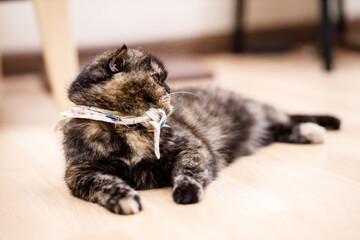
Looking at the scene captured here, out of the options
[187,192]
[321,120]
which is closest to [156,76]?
[187,192]

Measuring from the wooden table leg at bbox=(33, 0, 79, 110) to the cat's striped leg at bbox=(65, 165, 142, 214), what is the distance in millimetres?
815

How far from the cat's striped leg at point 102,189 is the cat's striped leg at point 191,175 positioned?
112mm

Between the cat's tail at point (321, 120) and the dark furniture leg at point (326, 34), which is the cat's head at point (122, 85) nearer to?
the cat's tail at point (321, 120)

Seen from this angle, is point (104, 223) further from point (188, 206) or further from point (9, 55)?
point (9, 55)

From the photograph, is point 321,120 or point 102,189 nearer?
point 102,189

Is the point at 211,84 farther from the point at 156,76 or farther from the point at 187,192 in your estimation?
the point at 187,192

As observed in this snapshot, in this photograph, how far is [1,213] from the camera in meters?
1.26

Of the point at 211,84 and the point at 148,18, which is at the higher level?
the point at 148,18

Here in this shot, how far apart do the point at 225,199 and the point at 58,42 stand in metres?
1.18

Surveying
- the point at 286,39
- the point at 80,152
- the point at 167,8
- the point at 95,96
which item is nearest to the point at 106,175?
the point at 80,152

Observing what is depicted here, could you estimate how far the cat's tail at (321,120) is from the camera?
183cm

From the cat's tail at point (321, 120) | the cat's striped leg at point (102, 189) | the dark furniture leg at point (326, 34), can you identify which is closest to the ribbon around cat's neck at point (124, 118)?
the cat's striped leg at point (102, 189)

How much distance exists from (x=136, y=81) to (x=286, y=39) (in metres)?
2.94

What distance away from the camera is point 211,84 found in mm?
2684
